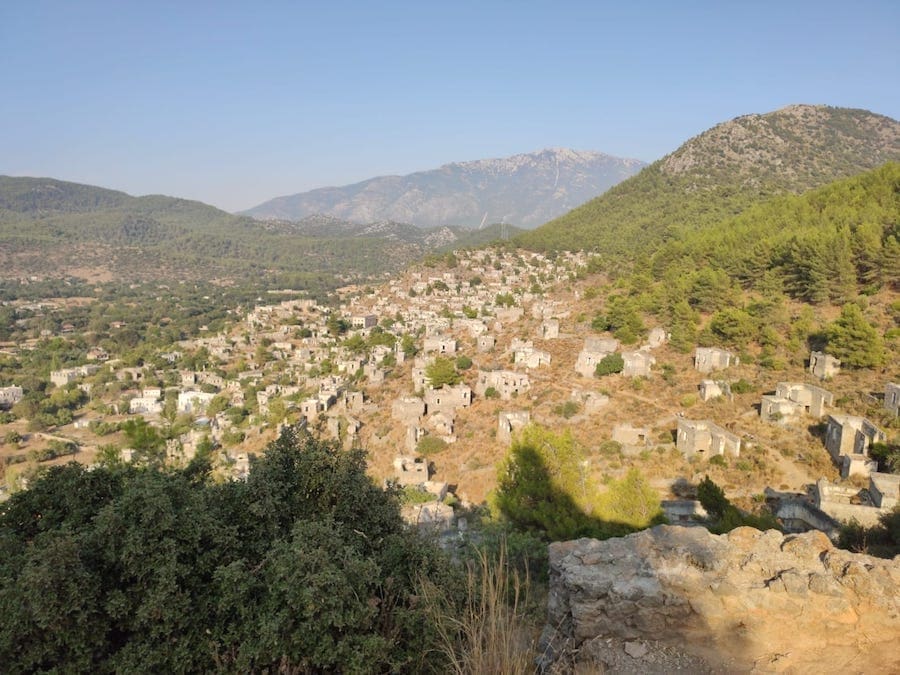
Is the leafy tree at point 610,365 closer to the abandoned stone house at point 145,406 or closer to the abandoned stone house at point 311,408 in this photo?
the abandoned stone house at point 311,408

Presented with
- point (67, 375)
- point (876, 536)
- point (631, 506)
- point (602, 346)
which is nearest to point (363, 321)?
point (67, 375)

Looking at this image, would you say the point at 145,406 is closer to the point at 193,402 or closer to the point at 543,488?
the point at 193,402

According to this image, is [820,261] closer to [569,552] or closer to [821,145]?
[569,552]

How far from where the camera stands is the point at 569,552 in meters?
4.81

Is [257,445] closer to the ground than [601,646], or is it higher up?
closer to the ground

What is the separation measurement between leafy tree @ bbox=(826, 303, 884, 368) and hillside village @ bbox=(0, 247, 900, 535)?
16.9 inches

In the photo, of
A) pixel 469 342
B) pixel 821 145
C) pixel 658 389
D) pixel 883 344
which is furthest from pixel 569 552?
pixel 821 145

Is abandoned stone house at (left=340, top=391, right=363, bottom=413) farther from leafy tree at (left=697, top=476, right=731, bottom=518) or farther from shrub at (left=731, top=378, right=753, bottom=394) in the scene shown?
leafy tree at (left=697, top=476, right=731, bottom=518)

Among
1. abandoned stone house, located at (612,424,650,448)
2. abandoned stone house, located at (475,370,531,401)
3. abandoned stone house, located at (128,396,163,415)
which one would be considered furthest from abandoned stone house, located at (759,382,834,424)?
abandoned stone house, located at (128,396,163,415)

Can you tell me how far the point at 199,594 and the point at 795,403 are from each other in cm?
1919

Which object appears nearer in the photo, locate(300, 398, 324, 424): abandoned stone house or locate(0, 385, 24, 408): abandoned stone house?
locate(300, 398, 324, 424): abandoned stone house

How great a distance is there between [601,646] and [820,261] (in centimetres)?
2722

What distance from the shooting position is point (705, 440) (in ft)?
56.6

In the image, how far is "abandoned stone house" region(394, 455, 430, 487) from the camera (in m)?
20.3
